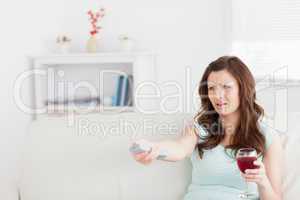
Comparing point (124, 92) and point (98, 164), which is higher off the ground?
point (124, 92)

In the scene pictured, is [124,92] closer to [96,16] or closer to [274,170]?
[96,16]

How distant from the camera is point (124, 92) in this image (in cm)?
395

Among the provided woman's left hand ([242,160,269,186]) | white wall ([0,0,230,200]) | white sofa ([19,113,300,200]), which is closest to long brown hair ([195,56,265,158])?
white sofa ([19,113,300,200])

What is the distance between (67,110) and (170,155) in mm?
2032

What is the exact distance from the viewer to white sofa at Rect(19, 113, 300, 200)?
7.27 ft

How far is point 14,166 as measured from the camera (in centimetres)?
371

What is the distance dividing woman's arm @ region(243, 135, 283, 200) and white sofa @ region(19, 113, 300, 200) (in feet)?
1.29

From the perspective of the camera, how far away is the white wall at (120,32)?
145 inches

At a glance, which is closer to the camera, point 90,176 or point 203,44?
point 90,176

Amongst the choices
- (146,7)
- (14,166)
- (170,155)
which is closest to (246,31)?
(146,7)

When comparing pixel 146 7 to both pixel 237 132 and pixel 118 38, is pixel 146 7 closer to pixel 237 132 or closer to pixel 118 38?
pixel 118 38

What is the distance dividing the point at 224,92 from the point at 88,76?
2205 mm

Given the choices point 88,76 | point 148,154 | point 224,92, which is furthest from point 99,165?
point 88,76

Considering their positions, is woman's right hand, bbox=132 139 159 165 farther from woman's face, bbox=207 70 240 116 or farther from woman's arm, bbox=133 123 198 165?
woman's face, bbox=207 70 240 116
